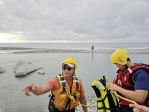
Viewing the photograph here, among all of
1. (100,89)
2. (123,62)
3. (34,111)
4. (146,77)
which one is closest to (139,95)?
(146,77)

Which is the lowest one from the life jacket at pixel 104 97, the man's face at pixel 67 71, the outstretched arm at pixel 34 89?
the life jacket at pixel 104 97

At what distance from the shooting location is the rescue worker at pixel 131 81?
7.39 ft

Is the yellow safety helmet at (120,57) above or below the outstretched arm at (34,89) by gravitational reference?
above

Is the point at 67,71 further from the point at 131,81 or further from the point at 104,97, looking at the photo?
the point at 131,81

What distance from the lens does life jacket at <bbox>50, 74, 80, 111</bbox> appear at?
9.52ft

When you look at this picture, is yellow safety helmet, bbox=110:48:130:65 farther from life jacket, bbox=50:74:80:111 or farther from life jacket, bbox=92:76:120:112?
life jacket, bbox=50:74:80:111

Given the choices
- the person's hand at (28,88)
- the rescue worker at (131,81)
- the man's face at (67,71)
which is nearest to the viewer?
the rescue worker at (131,81)

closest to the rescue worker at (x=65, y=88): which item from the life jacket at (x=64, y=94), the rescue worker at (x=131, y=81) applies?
the life jacket at (x=64, y=94)

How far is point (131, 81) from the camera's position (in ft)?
8.45

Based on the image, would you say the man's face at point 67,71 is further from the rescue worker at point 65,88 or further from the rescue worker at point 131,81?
the rescue worker at point 131,81

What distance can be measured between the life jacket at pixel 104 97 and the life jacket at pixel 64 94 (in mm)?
357

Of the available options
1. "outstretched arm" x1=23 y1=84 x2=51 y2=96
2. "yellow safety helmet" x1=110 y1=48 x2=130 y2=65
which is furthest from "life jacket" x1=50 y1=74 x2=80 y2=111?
"yellow safety helmet" x1=110 y1=48 x2=130 y2=65

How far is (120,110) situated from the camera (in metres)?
3.04

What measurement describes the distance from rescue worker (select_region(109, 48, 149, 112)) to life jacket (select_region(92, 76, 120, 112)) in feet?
0.51
